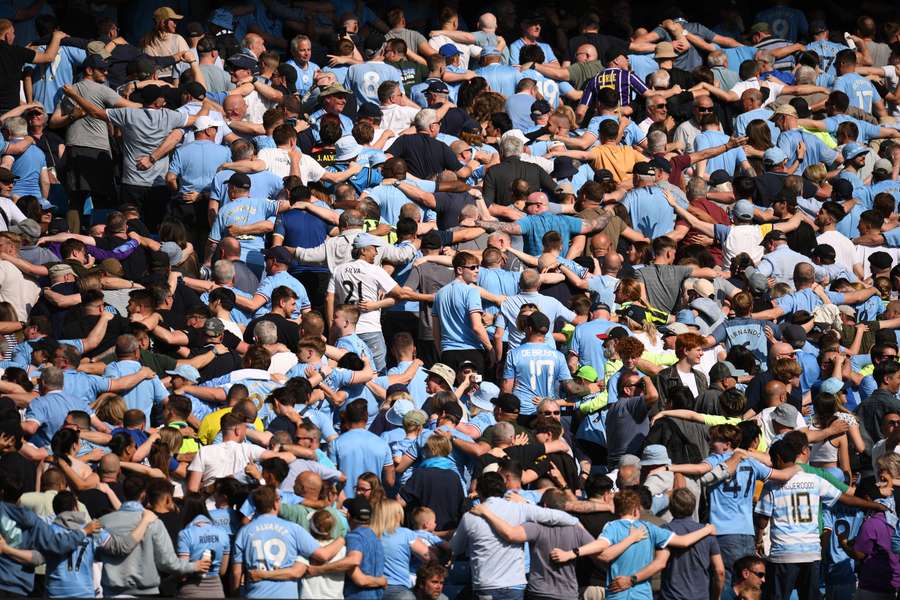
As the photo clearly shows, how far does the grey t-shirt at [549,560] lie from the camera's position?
13766mm

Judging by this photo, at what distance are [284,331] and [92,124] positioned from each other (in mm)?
4218

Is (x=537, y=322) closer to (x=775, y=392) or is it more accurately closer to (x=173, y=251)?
(x=775, y=392)

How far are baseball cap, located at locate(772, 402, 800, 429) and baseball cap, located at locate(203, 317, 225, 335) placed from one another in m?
4.56

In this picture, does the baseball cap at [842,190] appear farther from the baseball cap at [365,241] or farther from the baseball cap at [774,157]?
the baseball cap at [365,241]

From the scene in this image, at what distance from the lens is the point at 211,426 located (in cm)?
1445

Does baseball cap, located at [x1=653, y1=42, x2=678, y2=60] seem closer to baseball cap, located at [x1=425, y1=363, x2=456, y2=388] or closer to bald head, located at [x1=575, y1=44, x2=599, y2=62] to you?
bald head, located at [x1=575, y1=44, x2=599, y2=62]

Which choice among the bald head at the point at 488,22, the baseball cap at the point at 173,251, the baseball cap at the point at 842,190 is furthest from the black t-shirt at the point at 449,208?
the bald head at the point at 488,22

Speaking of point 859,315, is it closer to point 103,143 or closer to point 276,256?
point 276,256

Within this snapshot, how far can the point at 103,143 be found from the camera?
1909 centimetres

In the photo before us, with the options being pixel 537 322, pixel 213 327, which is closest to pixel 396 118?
pixel 537 322

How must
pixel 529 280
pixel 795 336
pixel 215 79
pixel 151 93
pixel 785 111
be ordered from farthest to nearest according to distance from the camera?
pixel 785 111 < pixel 215 79 < pixel 151 93 < pixel 795 336 < pixel 529 280

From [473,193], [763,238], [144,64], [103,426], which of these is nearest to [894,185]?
[763,238]

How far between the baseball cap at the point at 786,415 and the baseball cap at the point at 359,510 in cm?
378

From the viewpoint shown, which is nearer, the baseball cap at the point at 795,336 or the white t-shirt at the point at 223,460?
the white t-shirt at the point at 223,460
